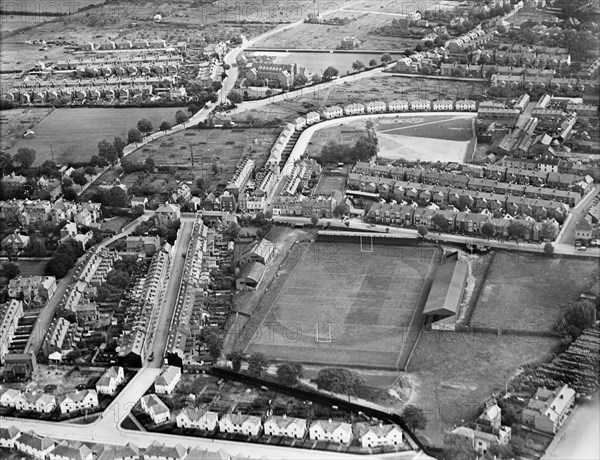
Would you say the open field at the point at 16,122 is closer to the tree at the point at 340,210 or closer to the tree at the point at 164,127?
the tree at the point at 164,127

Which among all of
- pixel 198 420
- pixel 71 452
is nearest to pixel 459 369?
pixel 198 420

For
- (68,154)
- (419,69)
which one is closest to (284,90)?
(419,69)

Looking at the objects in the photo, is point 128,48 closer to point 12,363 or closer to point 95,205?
point 95,205

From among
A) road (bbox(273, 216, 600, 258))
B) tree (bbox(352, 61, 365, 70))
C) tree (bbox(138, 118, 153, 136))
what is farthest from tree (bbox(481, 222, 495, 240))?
tree (bbox(352, 61, 365, 70))

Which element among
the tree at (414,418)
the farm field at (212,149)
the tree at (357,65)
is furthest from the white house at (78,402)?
the tree at (357,65)

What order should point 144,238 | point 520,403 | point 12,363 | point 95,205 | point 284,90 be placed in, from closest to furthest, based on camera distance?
point 520,403
point 12,363
point 144,238
point 95,205
point 284,90

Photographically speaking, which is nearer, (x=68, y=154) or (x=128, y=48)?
(x=68, y=154)

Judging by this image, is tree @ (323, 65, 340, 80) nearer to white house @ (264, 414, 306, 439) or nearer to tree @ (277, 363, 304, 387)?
tree @ (277, 363, 304, 387)
